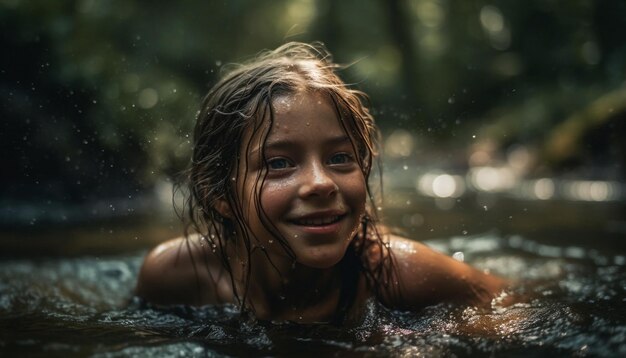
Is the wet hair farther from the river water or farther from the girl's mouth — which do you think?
the river water

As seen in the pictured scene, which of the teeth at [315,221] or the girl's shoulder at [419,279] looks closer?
the teeth at [315,221]

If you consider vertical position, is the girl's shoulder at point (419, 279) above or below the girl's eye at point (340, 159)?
below

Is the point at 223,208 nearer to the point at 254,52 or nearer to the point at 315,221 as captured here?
the point at 315,221

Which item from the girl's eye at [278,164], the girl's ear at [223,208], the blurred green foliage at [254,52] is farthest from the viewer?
the blurred green foliage at [254,52]

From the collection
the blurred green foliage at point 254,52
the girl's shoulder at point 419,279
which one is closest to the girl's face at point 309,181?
the girl's shoulder at point 419,279

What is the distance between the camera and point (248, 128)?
262 centimetres

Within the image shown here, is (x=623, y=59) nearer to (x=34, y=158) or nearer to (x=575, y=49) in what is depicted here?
(x=575, y=49)

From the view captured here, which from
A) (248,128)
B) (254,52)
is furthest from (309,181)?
(254,52)

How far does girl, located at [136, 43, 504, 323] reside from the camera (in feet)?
7.96

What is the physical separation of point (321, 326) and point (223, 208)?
0.67 meters

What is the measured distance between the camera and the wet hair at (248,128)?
8.45 feet

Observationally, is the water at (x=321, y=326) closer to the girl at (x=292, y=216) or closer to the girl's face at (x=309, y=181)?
the girl at (x=292, y=216)

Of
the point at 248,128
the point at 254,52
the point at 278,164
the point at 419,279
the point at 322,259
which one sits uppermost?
the point at 254,52

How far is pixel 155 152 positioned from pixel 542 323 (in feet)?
14.0
